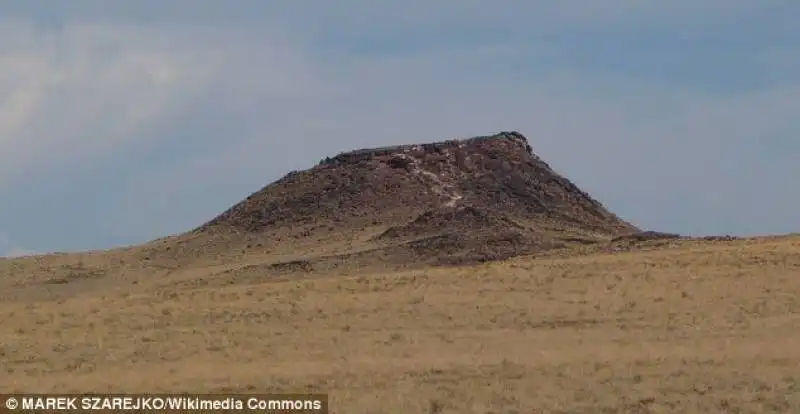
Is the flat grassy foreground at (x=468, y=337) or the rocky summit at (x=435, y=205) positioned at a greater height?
the rocky summit at (x=435, y=205)

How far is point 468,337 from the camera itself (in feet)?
75.4

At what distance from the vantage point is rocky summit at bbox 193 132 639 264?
39.4m

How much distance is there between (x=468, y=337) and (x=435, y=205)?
22.9 m

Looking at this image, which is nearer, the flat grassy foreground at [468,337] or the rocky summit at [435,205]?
the flat grassy foreground at [468,337]

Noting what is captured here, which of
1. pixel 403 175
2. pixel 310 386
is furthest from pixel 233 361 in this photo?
pixel 403 175

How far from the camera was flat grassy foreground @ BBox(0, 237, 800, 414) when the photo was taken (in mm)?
16844

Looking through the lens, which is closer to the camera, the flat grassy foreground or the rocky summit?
the flat grassy foreground

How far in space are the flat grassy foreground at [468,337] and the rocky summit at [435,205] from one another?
16.5ft

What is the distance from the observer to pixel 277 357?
2103 centimetres

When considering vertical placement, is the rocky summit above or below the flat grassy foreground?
above

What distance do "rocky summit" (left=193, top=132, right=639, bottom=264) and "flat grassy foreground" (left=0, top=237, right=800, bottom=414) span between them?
198 inches

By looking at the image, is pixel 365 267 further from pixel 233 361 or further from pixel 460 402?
pixel 460 402

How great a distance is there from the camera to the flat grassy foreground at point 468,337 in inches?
663

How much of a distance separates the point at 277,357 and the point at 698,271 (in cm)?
1443
